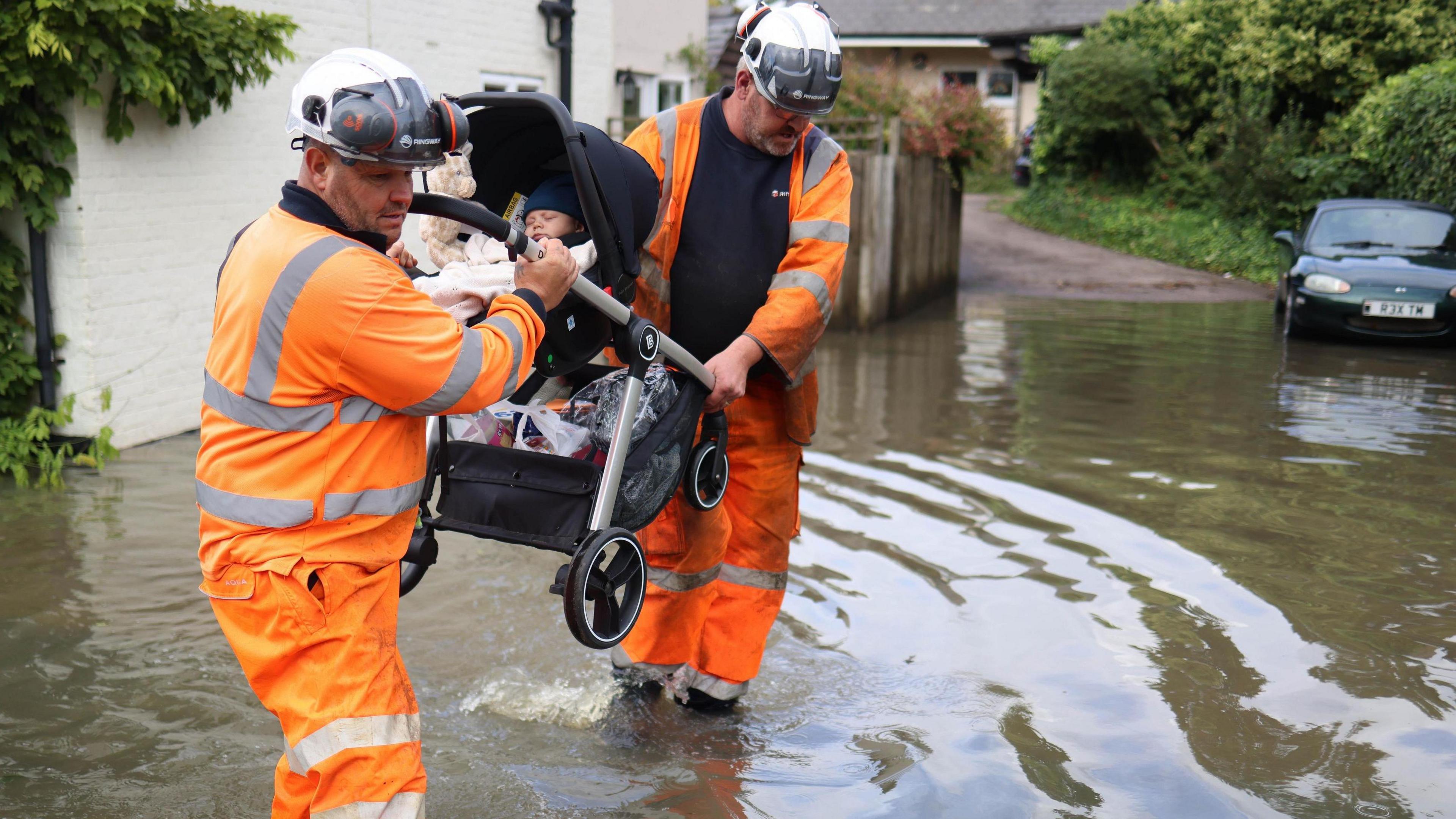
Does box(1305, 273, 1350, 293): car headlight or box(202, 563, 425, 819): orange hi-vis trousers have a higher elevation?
box(1305, 273, 1350, 293): car headlight

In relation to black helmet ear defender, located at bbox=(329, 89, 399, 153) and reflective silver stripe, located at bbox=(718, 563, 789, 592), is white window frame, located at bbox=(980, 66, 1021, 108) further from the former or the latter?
black helmet ear defender, located at bbox=(329, 89, 399, 153)

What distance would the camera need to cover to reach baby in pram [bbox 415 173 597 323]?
3436 mm

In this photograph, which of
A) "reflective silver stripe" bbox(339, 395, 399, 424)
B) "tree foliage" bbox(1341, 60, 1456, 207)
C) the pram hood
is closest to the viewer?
"reflective silver stripe" bbox(339, 395, 399, 424)

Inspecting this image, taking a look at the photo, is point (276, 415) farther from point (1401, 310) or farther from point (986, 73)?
point (986, 73)

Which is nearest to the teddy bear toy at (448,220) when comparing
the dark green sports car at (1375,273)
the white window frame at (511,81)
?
the white window frame at (511,81)

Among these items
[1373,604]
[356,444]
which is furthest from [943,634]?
[356,444]

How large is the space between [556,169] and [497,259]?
1.78 feet

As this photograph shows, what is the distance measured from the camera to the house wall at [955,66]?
38.0m

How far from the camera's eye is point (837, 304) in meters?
14.1

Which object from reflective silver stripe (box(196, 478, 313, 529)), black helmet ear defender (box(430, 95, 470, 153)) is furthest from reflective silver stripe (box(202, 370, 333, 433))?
black helmet ear defender (box(430, 95, 470, 153))

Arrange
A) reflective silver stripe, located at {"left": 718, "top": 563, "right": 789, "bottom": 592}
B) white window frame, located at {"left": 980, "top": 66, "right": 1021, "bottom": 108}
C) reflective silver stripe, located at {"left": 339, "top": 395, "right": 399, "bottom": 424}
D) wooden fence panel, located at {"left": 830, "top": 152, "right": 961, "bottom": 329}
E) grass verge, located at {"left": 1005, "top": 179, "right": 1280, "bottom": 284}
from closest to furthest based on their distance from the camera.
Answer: reflective silver stripe, located at {"left": 339, "top": 395, "right": 399, "bottom": 424}
reflective silver stripe, located at {"left": 718, "top": 563, "right": 789, "bottom": 592}
wooden fence panel, located at {"left": 830, "top": 152, "right": 961, "bottom": 329}
grass verge, located at {"left": 1005, "top": 179, "right": 1280, "bottom": 284}
white window frame, located at {"left": 980, "top": 66, "right": 1021, "bottom": 108}

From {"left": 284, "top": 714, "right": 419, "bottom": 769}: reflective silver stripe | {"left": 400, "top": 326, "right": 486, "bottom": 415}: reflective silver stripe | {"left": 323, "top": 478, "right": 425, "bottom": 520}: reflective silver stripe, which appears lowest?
{"left": 284, "top": 714, "right": 419, "bottom": 769}: reflective silver stripe

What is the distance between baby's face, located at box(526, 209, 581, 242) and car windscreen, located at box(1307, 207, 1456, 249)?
12.2 metres

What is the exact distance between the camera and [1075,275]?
20.3m
